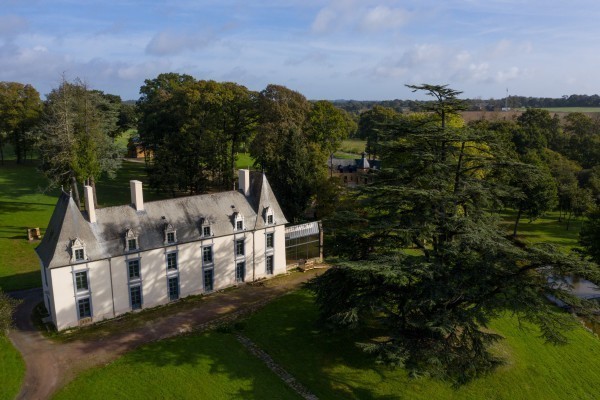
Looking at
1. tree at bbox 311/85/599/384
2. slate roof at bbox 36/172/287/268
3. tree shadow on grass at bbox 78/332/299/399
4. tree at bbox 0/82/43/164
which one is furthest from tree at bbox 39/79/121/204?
tree at bbox 311/85/599/384

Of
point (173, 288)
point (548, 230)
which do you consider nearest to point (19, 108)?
point (173, 288)

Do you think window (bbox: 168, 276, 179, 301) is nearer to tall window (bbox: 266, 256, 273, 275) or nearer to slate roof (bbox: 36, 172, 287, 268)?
slate roof (bbox: 36, 172, 287, 268)

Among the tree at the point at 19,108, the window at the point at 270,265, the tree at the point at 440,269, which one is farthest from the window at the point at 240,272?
the tree at the point at 19,108

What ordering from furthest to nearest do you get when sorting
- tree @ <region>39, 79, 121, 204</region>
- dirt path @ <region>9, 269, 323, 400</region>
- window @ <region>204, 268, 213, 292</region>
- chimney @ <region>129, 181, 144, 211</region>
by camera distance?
tree @ <region>39, 79, 121, 204</region>, window @ <region>204, 268, 213, 292</region>, chimney @ <region>129, 181, 144, 211</region>, dirt path @ <region>9, 269, 323, 400</region>

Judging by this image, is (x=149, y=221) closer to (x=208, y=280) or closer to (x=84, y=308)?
(x=208, y=280)

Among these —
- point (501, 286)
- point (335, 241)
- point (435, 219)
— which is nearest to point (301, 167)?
point (335, 241)

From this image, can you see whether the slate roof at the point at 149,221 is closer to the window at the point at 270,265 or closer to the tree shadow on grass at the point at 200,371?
the window at the point at 270,265

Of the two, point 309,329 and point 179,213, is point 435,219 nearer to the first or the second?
point 309,329

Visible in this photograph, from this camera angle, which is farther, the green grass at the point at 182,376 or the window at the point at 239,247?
the window at the point at 239,247
